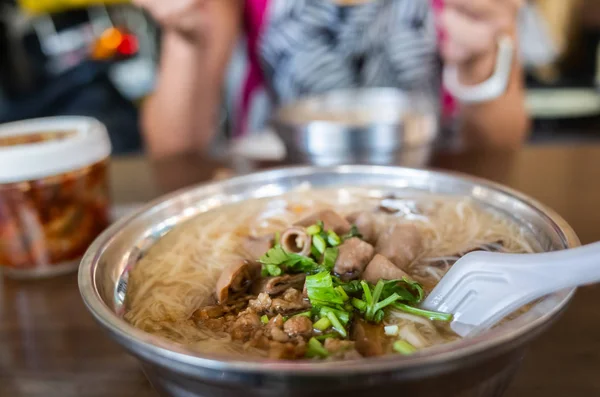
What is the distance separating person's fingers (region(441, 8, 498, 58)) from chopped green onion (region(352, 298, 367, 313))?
6.59 ft

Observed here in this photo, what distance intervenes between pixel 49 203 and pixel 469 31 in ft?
6.82

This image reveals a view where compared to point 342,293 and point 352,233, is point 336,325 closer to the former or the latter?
point 342,293

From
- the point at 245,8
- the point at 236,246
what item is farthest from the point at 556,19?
the point at 236,246

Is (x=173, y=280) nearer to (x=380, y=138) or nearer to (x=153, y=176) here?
(x=380, y=138)

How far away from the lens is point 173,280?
126 centimetres

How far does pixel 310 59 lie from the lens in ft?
11.1

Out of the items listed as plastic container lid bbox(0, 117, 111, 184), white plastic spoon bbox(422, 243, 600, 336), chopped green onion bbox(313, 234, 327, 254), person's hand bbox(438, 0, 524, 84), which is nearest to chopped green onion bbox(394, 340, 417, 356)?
white plastic spoon bbox(422, 243, 600, 336)

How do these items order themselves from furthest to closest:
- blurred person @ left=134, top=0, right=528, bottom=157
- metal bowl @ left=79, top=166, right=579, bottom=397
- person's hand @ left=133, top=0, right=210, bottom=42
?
blurred person @ left=134, top=0, right=528, bottom=157 → person's hand @ left=133, top=0, right=210, bottom=42 → metal bowl @ left=79, top=166, right=579, bottom=397

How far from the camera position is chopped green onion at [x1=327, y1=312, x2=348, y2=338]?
96 centimetres

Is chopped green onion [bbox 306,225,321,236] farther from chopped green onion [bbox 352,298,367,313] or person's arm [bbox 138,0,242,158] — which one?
person's arm [bbox 138,0,242,158]

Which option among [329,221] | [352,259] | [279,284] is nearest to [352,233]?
[329,221]

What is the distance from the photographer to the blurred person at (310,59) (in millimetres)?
3346

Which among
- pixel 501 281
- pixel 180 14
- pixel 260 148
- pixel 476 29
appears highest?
pixel 180 14

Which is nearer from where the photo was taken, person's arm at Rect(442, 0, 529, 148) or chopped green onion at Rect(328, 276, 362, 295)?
chopped green onion at Rect(328, 276, 362, 295)
